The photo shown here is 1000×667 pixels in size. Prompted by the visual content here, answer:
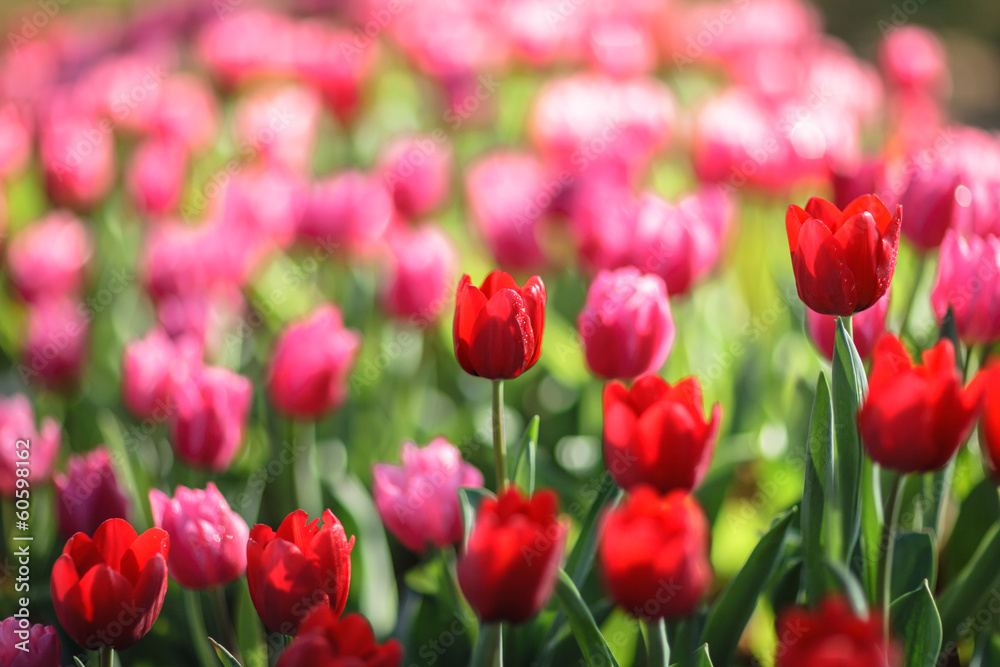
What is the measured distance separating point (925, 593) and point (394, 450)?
2.66ft

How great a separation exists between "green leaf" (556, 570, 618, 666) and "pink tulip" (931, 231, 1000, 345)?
0.52 metres

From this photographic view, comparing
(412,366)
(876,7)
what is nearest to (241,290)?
(412,366)

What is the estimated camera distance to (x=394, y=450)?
1396 millimetres

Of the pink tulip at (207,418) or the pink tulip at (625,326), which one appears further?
the pink tulip at (207,418)

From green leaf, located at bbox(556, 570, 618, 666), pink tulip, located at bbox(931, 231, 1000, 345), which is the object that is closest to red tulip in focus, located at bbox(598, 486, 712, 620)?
green leaf, located at bbox(556, 570, 618, 666)

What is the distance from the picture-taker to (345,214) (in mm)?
1672

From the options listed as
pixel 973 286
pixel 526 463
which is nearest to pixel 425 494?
pixel 526 463

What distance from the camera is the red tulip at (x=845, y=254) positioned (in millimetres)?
776

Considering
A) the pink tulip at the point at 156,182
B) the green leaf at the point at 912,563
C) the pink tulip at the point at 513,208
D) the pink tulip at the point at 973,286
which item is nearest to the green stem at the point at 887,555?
the green leaf at the point at 912,563

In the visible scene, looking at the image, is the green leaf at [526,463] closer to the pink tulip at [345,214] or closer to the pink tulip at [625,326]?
the pink tulip at [625,326]

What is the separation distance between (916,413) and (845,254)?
160mm

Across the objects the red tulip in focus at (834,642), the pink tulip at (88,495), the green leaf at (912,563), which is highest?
the red tulip in focus at (834,642)

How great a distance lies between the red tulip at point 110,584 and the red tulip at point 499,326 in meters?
0.32

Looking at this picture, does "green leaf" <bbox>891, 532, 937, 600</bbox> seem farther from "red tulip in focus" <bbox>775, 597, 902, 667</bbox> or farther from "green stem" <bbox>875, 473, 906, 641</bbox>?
"red tulip in focus" <bbox>775, 597, 902, 667</bbox>
